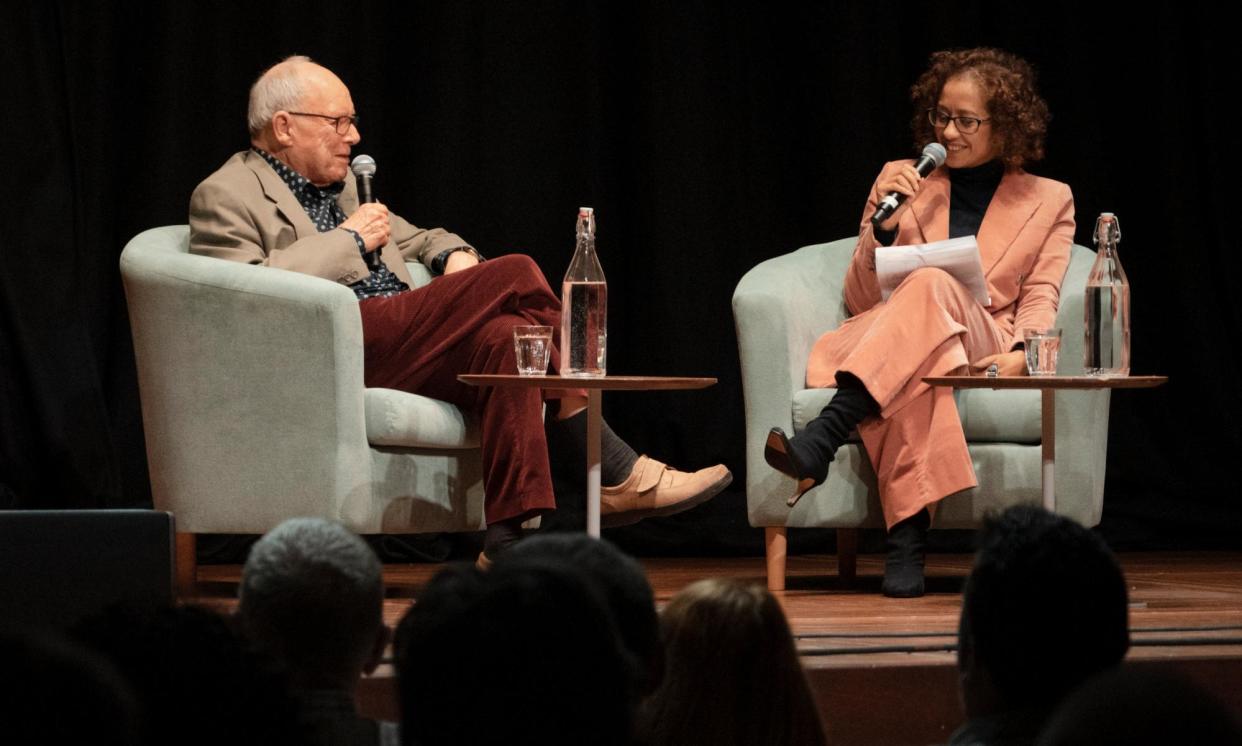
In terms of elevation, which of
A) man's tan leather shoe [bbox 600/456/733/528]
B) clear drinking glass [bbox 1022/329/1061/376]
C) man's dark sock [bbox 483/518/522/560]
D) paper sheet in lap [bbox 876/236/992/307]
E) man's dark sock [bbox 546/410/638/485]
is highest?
paper sheet in lap [bbox 876/236/992/307]

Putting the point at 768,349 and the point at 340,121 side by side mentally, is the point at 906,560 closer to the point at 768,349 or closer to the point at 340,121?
the point at 768,349

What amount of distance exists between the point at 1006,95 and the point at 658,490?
118 centimetres

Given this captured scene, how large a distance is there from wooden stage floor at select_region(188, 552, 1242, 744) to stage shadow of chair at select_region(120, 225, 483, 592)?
0.70 ft


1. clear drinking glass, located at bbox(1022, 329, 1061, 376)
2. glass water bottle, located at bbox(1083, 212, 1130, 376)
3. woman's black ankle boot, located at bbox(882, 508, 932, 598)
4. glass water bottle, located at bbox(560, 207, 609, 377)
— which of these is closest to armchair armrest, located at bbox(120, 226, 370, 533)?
glass water bottle, located at bbox(560, 207, 609, 377)

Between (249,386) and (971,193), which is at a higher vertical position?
(971,193)

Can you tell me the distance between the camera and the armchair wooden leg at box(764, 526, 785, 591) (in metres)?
3.19

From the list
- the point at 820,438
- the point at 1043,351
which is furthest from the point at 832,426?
the point at 1043,351

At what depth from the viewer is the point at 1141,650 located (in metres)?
2.28

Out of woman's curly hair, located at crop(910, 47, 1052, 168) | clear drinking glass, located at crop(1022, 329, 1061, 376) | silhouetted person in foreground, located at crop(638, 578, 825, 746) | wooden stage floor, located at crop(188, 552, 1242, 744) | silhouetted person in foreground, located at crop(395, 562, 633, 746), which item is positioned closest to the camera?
silhouetted person in foreground, located at crop(395, 562, 633, 746)

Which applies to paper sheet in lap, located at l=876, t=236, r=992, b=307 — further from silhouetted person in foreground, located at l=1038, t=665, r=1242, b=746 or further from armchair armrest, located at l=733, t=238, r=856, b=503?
silhouetted person in foreground, located at l=1038, t=665, r=1242, b=746

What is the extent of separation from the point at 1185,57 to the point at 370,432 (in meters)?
2.76

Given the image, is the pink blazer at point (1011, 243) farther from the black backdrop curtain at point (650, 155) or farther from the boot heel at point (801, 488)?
the black backdrop curtain at point (650, 155)

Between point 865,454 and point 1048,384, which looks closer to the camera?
point 1048,384

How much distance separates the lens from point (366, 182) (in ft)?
10.8
